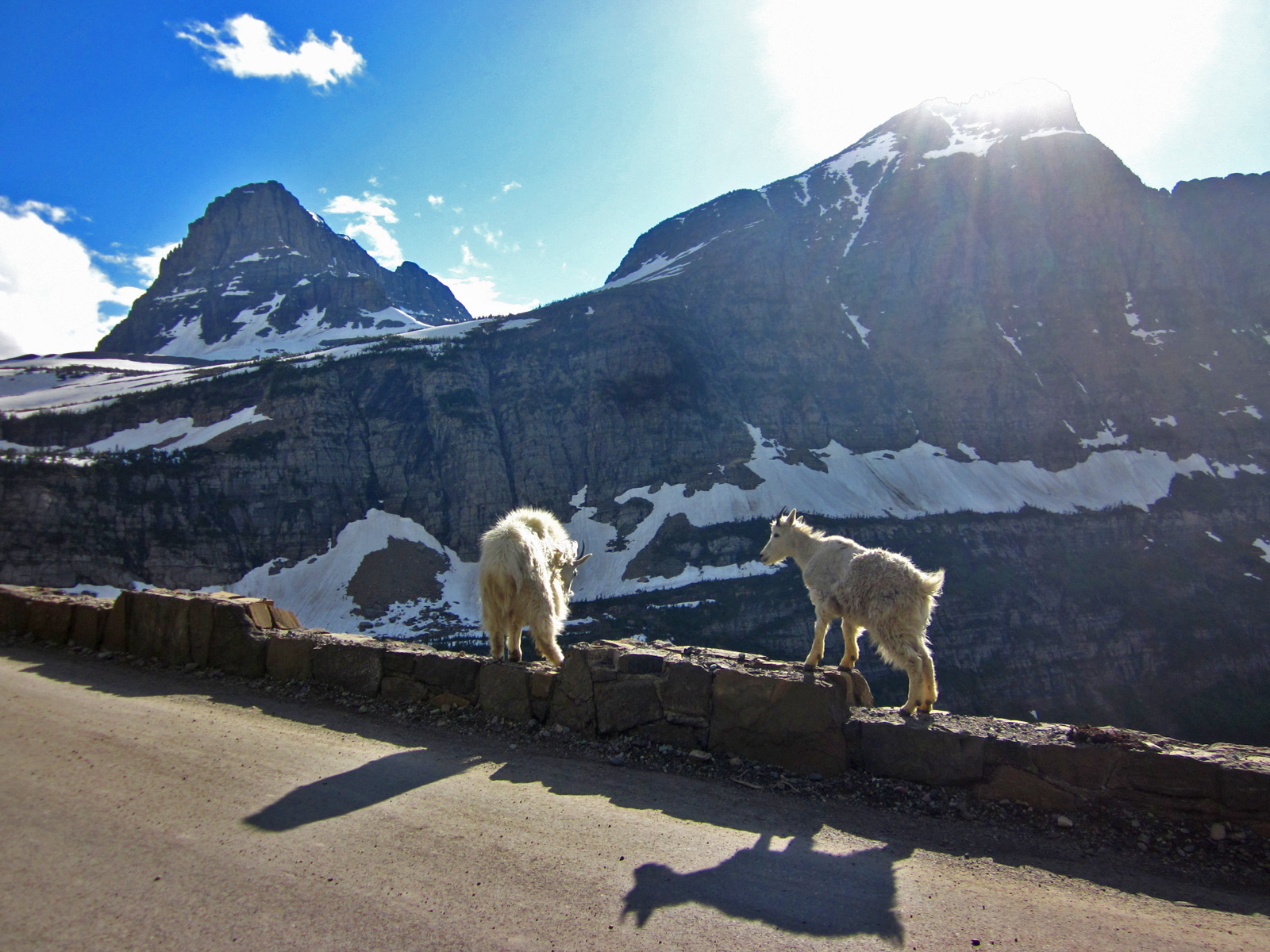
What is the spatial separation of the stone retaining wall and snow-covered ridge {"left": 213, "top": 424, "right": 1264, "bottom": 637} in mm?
42752

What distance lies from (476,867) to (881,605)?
638cm

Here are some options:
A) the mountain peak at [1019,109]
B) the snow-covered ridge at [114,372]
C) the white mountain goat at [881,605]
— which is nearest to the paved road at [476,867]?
the white mountain goat at [881,605]

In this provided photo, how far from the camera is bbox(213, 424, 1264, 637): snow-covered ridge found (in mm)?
55500

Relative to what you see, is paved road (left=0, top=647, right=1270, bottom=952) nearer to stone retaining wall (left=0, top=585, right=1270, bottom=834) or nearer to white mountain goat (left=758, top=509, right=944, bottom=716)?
stone retaining wall (left=0, top=585, right=1270, bottom=834)

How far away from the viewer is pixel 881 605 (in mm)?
8844

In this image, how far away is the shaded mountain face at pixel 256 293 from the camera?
496ft

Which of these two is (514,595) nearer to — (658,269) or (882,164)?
(658,269)

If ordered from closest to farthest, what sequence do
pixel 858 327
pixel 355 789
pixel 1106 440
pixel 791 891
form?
pixel 791 891, pixel 355 789, pixel 1106 440, pixel 858 327

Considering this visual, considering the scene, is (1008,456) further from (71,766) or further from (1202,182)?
(71,766)

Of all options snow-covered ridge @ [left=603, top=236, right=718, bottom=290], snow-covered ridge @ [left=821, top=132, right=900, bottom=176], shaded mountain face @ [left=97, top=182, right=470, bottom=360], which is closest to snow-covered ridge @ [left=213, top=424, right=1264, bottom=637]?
snow-covered ridge @ [left=603, top=236, right=718, bottom=290]

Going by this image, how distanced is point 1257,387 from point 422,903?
115m

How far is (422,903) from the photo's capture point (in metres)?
4.32

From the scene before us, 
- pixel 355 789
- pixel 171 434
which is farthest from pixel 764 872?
pixel 171 434

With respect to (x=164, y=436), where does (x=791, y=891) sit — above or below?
below
